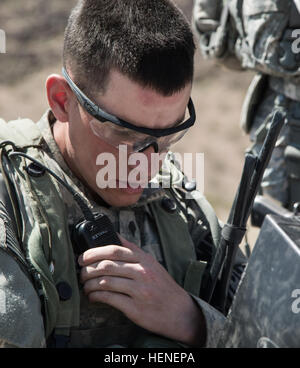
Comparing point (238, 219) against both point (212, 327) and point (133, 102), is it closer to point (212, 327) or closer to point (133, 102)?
point (212, 327)

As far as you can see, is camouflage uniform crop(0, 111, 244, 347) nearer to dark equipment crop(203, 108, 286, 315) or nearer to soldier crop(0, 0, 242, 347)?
soldier crop(0, 0, 242, 347)

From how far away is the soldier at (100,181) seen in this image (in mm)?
1767

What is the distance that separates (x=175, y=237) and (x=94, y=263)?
0.37 metres

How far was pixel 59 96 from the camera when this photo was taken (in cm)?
197

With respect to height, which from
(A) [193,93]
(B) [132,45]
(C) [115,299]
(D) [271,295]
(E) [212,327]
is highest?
(B) [132,45]

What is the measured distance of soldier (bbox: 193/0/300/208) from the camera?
11.4ft

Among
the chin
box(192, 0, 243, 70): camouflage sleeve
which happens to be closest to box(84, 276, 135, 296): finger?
the chin

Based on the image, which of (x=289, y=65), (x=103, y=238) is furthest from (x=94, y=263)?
(x=289, y=65)

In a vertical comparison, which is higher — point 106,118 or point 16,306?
point 106,118

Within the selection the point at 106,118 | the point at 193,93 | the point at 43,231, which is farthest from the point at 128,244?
the point at 193,93

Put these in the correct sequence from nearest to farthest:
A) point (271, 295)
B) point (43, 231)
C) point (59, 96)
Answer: point (271, 295) < point (43, 231) < point (59, 96)

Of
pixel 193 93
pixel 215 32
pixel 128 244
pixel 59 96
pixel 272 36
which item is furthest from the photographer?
pixel 193 93

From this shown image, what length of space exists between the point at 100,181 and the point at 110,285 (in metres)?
0.33

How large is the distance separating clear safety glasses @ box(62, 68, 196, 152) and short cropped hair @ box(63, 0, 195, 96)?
0.17ft
